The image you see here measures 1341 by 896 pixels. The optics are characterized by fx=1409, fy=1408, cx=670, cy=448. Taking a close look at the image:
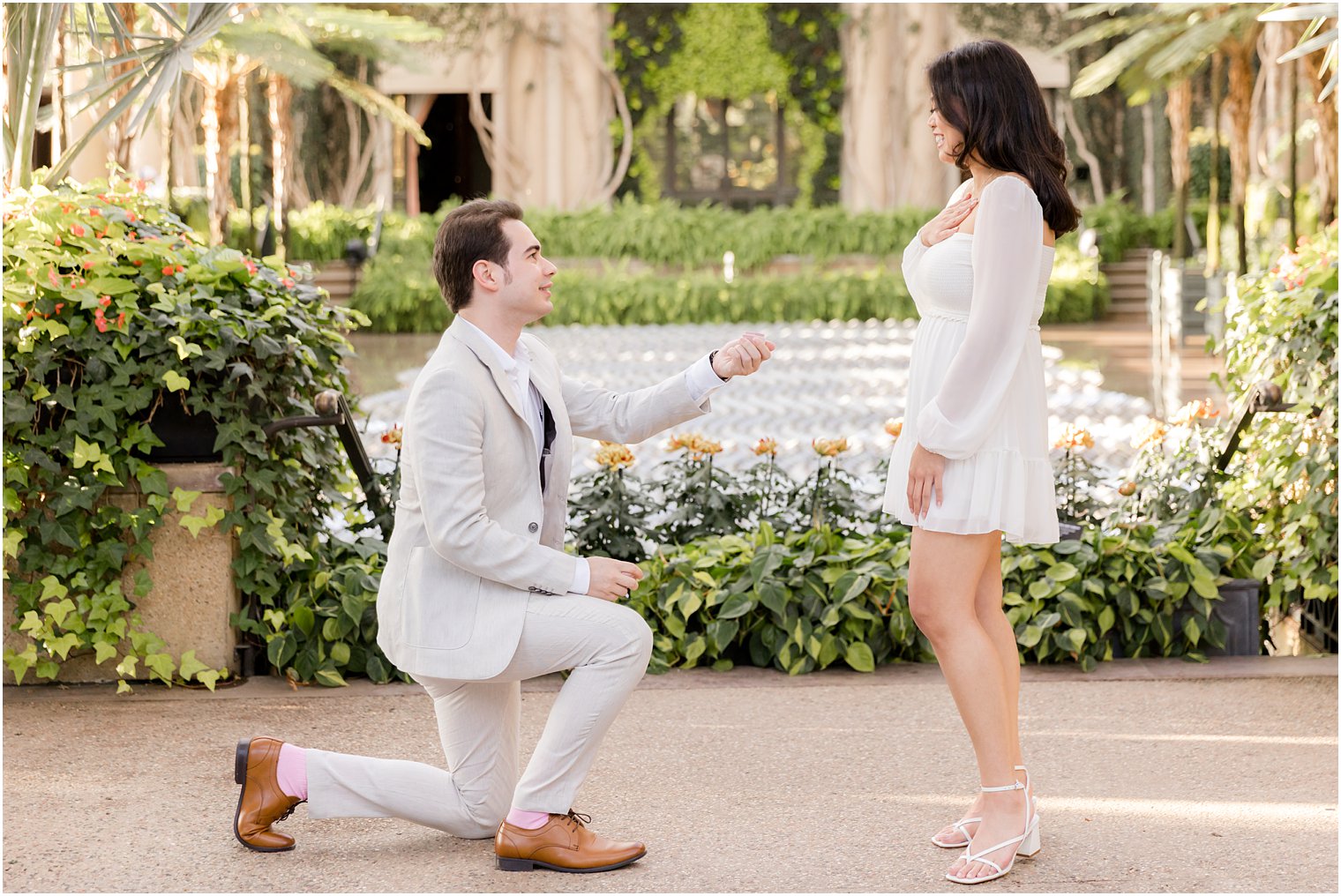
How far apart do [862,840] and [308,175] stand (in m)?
22.4

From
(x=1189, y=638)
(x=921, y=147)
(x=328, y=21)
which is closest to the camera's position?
(x=1189, y=638)

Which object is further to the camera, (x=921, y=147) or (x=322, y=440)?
(x=921, y=147)

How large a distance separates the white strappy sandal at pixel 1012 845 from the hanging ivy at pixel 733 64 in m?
22.0

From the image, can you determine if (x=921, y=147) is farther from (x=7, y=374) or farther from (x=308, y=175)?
(x=7, y=374)

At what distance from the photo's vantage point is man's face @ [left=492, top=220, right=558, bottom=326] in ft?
8.34

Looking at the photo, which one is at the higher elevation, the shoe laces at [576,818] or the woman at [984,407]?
the woman at [984,407]

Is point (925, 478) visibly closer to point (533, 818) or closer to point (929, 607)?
point (929, 607)

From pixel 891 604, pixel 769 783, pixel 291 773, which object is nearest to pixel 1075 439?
pixel 891 604

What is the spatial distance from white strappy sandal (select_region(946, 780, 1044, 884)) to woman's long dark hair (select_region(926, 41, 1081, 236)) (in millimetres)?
1070

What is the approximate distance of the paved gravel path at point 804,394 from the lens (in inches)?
311

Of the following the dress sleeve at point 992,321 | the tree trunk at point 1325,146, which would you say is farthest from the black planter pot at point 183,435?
the tree trunk at point 1325,146

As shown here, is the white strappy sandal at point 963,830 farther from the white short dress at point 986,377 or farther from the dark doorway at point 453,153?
the dark doorway at point 453,153

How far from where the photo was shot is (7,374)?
144 inches

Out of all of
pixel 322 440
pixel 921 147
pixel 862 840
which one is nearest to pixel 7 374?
pixel 322 440
